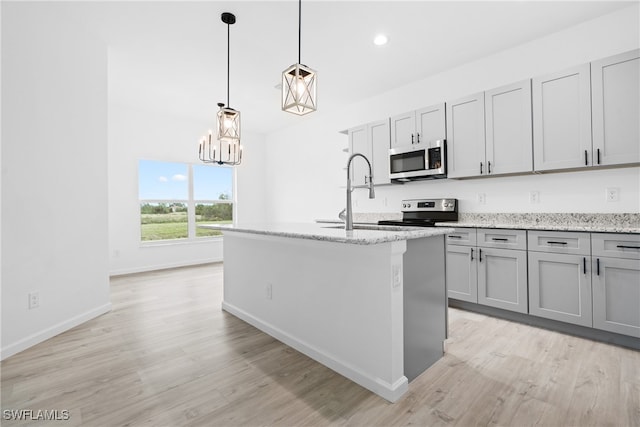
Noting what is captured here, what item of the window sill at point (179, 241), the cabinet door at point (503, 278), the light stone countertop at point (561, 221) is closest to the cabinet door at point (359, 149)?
the light stone countertop at point (561, 221)

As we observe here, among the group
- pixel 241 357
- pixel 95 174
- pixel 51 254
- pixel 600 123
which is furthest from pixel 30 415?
pixel 600 123

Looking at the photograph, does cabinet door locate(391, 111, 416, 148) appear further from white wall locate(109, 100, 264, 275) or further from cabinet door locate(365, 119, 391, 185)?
white wall locate(109, 100, 264, 275)

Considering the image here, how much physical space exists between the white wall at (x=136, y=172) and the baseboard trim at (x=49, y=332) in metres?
2.25

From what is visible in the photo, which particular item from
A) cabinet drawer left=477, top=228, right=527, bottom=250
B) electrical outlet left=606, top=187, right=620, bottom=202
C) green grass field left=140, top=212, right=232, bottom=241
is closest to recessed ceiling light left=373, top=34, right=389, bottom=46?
cabinet drawer left=477, top=228, right=527, bottom=250

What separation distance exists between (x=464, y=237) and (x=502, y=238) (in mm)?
342

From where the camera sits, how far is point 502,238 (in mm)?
2848

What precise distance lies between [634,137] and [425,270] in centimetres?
208

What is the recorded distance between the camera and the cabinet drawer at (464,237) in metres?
3.03

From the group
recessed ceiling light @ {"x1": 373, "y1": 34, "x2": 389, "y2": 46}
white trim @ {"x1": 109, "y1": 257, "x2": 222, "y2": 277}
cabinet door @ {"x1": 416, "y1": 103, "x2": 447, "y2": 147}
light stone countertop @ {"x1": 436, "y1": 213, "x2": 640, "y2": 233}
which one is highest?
recessed ceiling light @ {"x1": 373, "y1": 34, "x2": 389, "y2": 46}

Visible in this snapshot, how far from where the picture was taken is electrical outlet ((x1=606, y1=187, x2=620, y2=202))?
2.64 m

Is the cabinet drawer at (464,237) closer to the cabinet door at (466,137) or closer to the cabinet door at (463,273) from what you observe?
the cabinet door at (463,273)

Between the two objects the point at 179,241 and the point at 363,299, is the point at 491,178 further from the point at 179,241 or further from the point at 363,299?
the point at 179,241

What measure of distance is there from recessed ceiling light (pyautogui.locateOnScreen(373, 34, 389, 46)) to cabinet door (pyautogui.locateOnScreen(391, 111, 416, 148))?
3.15 ft

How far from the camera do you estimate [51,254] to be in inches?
102
